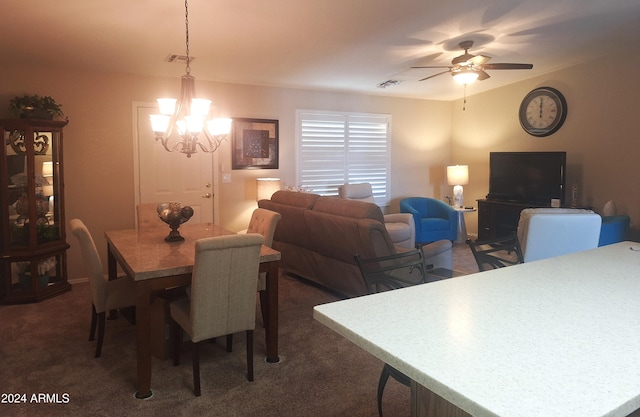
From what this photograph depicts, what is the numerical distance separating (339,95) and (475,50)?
2291 millimetres

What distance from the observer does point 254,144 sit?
6008 millimetres

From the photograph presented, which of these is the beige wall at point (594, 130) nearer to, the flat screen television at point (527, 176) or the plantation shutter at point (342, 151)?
the flat screen television at point (527, 176)

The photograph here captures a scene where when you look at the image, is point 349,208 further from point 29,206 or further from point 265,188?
point 29,206

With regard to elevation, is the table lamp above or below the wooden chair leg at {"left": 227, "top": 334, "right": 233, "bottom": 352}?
above

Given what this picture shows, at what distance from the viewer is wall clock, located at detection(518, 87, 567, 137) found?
605 centimetres

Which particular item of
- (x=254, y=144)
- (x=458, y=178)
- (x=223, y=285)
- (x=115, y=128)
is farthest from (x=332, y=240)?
(x=458, y=178)

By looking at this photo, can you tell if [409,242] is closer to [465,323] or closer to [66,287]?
[66,287]

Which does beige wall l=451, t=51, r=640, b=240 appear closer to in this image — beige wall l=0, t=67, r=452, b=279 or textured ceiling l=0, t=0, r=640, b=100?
textured ceiling l=0, t=0, r=640, b=100

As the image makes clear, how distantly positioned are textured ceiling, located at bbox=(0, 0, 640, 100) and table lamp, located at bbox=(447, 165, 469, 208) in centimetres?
199

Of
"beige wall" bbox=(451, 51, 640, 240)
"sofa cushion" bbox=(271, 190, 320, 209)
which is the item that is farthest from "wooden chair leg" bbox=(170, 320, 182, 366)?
"beige wall" bbox=(451, 51, 640, 240)

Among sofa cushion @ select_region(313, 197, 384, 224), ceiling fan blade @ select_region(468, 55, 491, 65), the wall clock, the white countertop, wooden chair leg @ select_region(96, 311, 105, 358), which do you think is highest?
ceiling fan blade @ select_region(468, 55, 491, 65)

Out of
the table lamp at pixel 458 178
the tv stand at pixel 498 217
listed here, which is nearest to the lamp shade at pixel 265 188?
the table lamp at pixel 458 178

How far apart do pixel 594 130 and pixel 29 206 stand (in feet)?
21.6

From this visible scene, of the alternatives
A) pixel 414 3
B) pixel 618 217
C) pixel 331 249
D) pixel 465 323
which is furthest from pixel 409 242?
pixel 465 323
